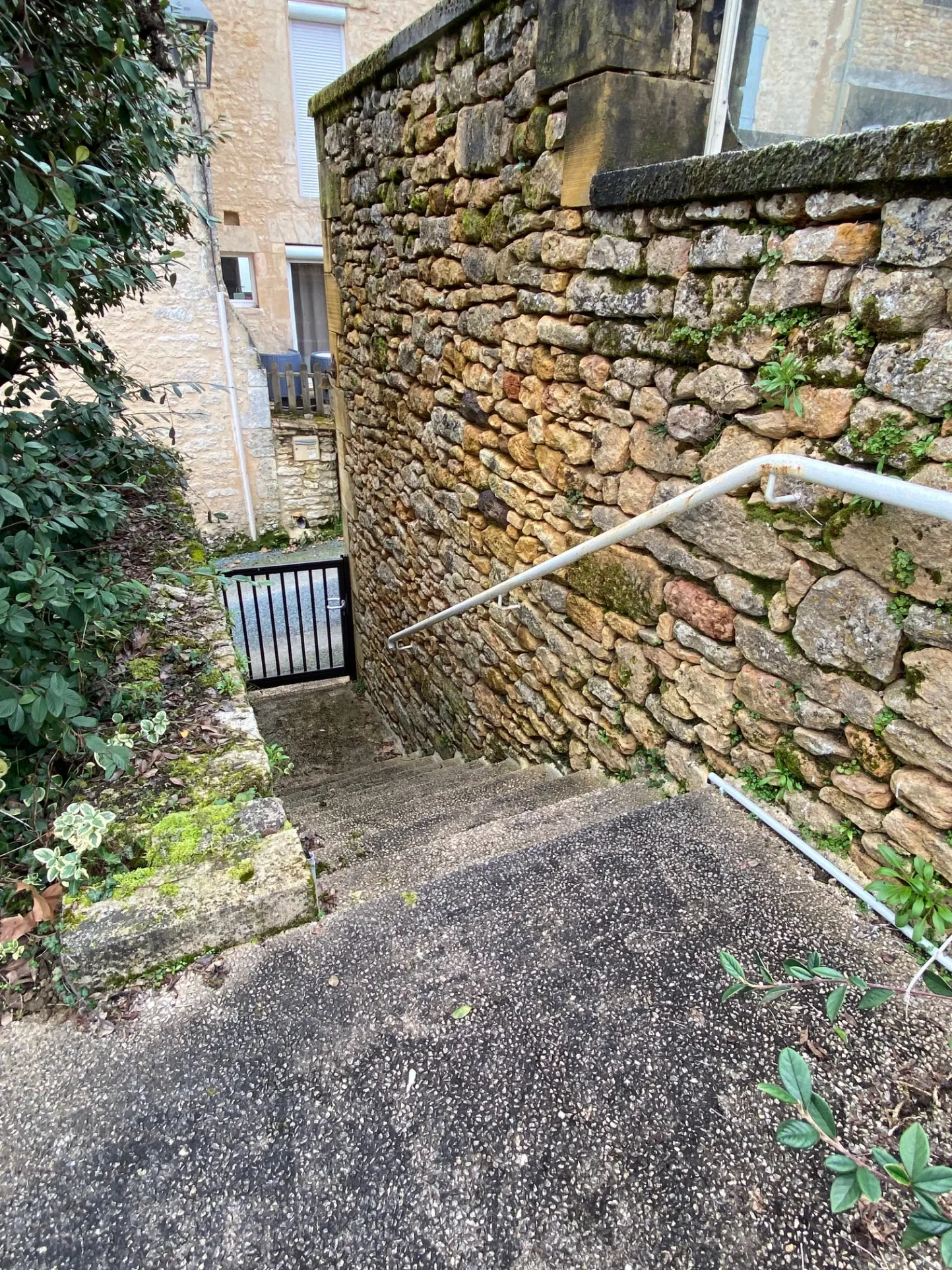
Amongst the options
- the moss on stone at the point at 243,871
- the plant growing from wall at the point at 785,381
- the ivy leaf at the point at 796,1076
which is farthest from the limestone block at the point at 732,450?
the moss on stone at the point at 243,871

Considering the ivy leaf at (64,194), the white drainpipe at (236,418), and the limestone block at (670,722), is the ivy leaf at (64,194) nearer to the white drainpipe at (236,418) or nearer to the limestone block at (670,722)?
the limestone block at (670,722)

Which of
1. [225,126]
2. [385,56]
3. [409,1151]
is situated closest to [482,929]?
[409,1151]

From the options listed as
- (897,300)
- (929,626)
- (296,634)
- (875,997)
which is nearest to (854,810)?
(929,626)

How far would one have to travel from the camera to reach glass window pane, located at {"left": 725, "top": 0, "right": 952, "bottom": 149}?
1614 millimetres

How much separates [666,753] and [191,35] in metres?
4.07

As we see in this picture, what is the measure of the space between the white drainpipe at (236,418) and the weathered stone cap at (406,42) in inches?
189

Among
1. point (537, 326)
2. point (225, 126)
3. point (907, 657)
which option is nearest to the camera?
point (907, 657)

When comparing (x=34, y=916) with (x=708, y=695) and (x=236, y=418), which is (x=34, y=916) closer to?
(x=708, y=695)

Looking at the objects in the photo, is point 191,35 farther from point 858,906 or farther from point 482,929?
point 858,906

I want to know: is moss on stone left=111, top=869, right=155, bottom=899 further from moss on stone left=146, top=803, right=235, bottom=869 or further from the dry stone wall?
the dry stone wall

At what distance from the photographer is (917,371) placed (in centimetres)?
133

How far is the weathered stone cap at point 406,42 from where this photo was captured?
2.67 meters

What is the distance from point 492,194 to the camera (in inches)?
105

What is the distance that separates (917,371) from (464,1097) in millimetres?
1555
